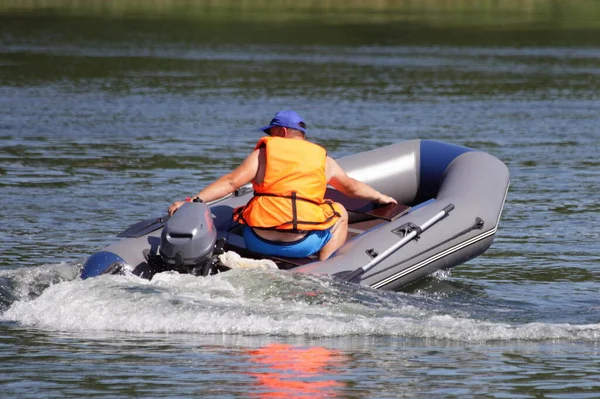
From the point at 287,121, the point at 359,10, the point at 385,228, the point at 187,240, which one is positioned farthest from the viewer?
the point at 359,10

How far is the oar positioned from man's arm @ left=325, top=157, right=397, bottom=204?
300 mm

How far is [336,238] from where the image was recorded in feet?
24.7

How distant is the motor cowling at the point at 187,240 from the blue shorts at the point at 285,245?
0.45 metres

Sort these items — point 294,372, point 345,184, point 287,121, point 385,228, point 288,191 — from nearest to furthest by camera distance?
point 294,372, point 288,191, point 287,121, point 345,184, point 385,228

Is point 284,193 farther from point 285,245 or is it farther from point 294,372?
point 294,372

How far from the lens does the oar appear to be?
7164mm

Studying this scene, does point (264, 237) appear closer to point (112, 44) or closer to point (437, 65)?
point (437, 65)

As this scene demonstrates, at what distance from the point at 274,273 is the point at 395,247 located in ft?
3.21

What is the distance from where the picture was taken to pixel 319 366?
5602 millimetres

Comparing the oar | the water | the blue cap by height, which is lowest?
the water

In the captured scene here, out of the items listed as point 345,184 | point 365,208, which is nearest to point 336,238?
point 345,184

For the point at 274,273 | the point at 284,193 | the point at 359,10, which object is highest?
the point at 284,193

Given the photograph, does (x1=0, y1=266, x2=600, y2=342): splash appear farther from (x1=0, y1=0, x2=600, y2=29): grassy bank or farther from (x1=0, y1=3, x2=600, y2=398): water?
(x1=0, y1=0, x2=600, y2=29): grassy bank

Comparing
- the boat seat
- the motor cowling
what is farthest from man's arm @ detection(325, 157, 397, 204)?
the motor cowling
